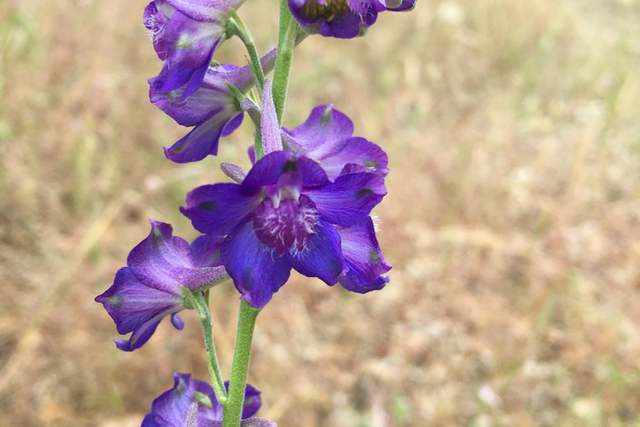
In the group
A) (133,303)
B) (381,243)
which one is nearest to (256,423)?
(133,303)

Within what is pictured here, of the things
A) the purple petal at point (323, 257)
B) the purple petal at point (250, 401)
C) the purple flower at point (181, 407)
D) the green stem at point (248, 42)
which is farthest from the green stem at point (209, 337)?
the green stem at point (248, 42)

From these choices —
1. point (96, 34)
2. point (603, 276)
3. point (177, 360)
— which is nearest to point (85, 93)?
point (96, 34)

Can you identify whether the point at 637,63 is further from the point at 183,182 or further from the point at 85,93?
the point at 85,93

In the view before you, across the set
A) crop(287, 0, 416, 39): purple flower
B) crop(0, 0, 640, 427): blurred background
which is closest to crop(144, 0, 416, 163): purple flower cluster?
crop(287, 0, 416, 39): purple flower

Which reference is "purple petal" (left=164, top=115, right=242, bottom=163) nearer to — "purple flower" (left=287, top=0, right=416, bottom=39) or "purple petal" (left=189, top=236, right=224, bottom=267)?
"purple petal" (left=189, top=236, right=224, bottom=267)

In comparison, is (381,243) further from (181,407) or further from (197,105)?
(197,105)
